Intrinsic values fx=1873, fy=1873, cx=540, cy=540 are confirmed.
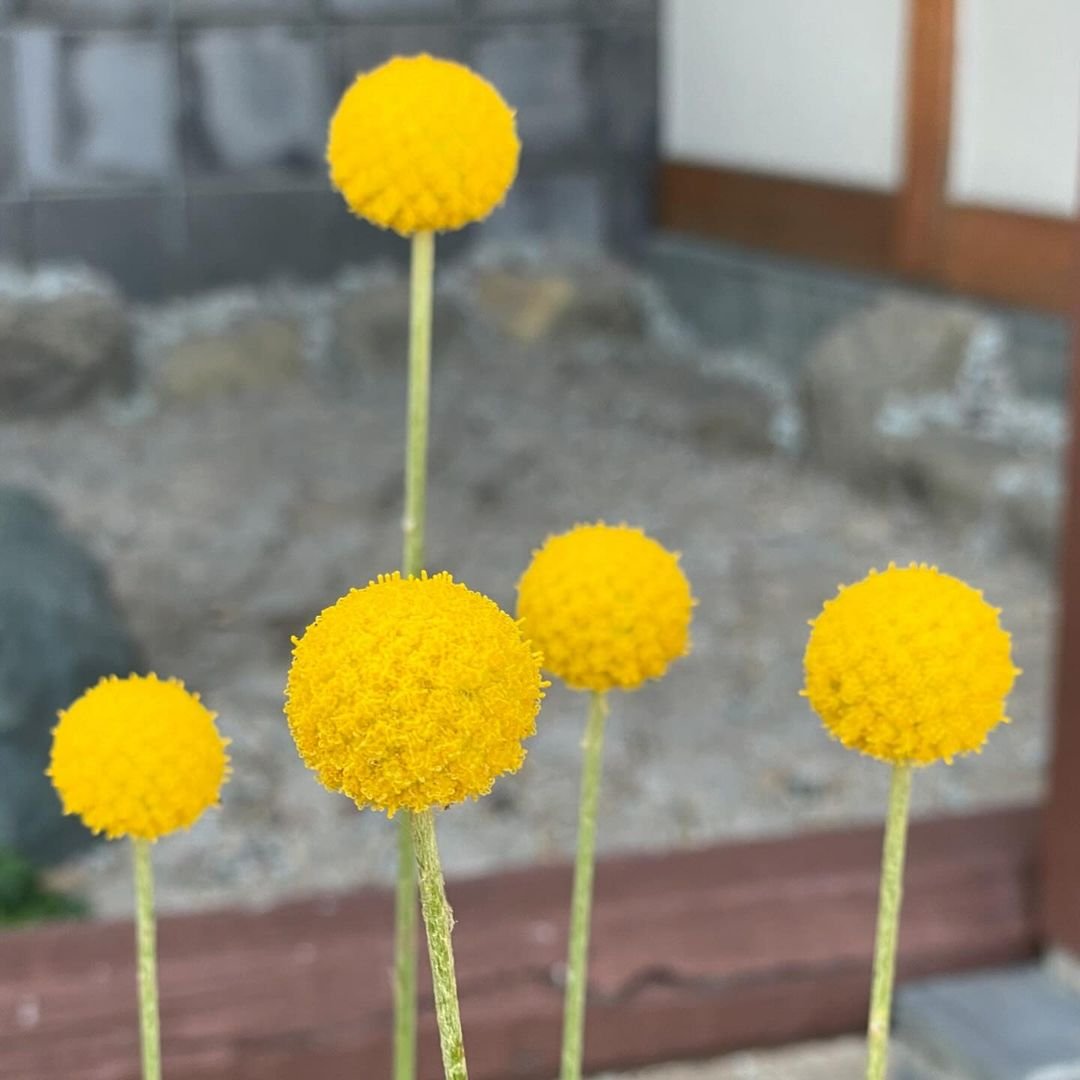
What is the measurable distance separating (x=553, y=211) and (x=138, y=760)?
375 cm

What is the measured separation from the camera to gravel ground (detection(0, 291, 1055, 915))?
79.6 inches

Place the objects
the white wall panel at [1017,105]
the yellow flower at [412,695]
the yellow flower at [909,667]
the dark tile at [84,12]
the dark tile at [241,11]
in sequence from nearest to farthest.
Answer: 1. the yellow flower at [412,695]
2. the yellow flower at [909,667]
3. the white wall panel at [1017,105]
4. the dark tile at [84,12]
5. the dark tile at [241,11]

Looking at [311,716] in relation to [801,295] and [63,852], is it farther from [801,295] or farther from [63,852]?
[801,295]

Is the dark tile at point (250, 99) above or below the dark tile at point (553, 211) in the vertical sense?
above

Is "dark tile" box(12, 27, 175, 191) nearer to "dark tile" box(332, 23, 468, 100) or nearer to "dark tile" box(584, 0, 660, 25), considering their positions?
"dark tile" box(332, 23, 468, 100)

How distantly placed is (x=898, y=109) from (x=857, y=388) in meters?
0.48

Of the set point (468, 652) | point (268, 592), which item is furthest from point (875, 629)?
point (268, 592)

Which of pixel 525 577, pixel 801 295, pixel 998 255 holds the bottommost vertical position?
pixel 801 295

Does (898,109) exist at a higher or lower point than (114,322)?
higher

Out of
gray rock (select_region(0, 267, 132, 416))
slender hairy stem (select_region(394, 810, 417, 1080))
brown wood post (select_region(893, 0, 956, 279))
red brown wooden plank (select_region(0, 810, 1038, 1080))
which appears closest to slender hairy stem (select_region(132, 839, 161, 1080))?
slender hairy stem (select_region(394, 810, 417, 1080))

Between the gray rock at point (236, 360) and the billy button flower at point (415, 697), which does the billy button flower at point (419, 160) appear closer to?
the billy button flower at point (415, 697)

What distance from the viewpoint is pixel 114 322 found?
3.88 meters

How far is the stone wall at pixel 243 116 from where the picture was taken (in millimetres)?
3807

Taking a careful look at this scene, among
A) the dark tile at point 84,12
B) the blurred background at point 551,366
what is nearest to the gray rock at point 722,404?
the blurred background at point 551,366
